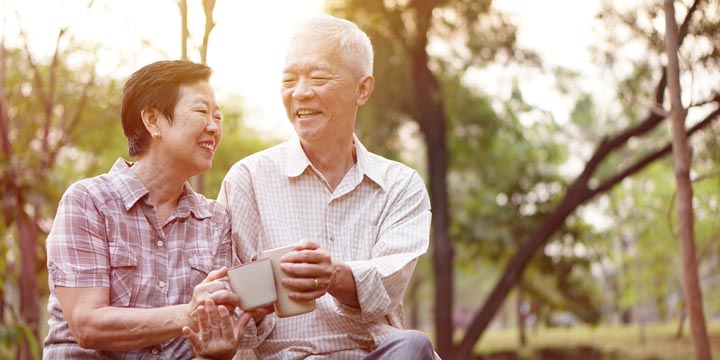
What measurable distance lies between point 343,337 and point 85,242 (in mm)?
873

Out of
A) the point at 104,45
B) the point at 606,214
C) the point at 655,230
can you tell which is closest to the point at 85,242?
the point at 104,45

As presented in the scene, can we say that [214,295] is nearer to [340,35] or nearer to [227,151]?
[340,35]

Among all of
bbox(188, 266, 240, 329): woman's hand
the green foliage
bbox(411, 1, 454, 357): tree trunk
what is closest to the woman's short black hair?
bbox(188, 266, 240, 329): woman's hand

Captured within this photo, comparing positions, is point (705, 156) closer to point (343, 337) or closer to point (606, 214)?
point (343, 337)

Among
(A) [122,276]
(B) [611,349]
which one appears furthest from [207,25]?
(B) [611,349]

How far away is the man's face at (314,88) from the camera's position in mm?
2953

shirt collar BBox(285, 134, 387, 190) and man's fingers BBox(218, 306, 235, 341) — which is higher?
shirt collar BBox(285, 134, 387, 190)

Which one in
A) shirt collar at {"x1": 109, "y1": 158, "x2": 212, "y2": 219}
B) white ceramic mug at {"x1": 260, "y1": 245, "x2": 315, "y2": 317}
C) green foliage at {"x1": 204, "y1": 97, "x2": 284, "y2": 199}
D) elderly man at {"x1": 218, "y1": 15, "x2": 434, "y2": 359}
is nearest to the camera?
white ceramic mug at {"x1": 260, "y1": 245, "x2": 315, "y2": 317}

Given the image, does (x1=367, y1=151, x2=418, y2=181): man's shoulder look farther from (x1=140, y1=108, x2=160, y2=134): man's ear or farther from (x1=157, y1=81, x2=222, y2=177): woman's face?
(x1=140, y1=108, x2=160, y2=134): man's ear

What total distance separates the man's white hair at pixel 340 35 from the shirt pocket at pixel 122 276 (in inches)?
38.2

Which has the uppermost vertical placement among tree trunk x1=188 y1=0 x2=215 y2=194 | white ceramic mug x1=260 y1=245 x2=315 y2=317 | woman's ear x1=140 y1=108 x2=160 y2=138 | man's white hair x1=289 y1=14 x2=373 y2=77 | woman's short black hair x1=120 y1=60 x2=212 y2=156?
tree trunk x1=188 y1=0 x2=215 y2=194

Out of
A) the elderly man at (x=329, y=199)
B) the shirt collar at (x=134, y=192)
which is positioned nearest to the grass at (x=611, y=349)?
the elderly man at (x=329, y=199)

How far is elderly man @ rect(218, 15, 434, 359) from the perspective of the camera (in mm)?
2768

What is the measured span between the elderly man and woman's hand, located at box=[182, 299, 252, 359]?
0.43 meters
